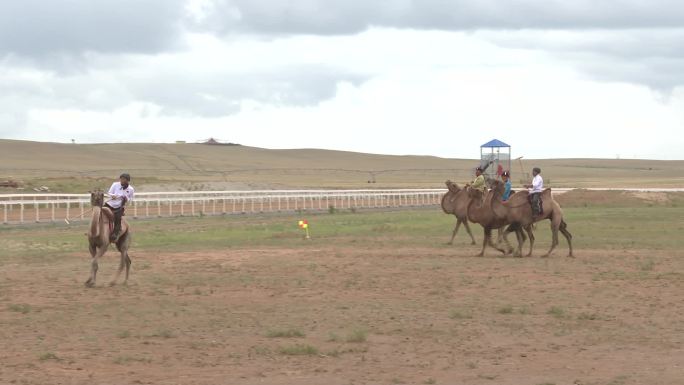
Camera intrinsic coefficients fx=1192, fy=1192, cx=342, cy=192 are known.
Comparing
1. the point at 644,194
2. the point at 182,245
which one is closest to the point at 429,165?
the point at 644,194

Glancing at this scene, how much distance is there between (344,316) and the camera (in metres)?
Answer: 16.3

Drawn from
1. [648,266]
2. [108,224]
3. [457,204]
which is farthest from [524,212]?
[108,224]

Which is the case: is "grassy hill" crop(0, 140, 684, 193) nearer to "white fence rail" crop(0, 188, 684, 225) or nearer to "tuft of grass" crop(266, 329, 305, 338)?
"white fence rail" crop(0, 188, 684, 225)

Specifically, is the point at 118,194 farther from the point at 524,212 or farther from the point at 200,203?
the point at 200,203

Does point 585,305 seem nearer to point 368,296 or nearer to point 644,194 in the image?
point 368,296

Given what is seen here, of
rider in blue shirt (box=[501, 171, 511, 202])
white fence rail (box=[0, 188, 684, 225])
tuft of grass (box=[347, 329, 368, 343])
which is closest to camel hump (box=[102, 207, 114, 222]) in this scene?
tuft of grass (box=[347, 329, 368, 343])

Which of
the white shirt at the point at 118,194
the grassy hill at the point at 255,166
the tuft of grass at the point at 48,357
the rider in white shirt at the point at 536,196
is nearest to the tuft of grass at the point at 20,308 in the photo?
the white shirt at the point at 118,194

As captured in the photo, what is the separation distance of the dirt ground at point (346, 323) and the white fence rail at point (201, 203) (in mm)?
21678

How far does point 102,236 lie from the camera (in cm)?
1970

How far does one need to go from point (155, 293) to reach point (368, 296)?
340 cm

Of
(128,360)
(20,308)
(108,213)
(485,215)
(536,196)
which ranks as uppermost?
(536,196)

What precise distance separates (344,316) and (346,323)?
2.13 ft

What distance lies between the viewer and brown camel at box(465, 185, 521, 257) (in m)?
26.7

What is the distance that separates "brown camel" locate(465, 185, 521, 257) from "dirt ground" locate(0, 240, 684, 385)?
7.06 feet
